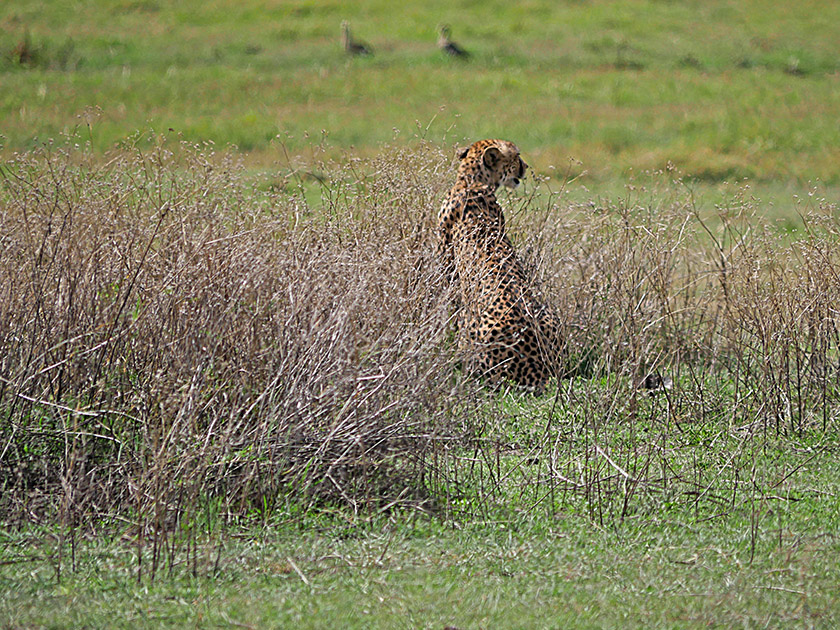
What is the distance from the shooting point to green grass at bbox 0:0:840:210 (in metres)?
16.8

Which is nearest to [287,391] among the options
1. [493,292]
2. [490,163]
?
[493,292]

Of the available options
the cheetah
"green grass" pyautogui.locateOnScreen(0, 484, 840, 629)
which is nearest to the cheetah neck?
the cheetah

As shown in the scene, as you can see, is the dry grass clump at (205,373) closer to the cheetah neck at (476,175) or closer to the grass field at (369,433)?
the grass field at (369,433)

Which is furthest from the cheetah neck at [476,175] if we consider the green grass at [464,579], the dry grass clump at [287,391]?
the green grass at [464,579]

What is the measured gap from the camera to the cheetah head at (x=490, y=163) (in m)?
6.73

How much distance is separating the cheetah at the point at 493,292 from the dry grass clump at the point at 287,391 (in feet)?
1.00

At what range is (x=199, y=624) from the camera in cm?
332

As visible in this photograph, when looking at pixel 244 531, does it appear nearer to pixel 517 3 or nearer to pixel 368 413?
pixel 368 413

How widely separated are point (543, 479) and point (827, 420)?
1.73m

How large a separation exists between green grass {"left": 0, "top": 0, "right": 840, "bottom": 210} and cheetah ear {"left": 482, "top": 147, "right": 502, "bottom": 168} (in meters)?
8.07

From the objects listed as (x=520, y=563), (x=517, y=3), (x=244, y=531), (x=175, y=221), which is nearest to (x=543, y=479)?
(x=520, y=563)

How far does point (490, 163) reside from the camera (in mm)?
6797

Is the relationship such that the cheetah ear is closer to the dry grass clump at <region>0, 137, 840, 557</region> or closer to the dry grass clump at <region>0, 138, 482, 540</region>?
the dry grass clump at <region>0, 137, 840, 557</region>

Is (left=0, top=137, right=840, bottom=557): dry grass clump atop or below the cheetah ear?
below
